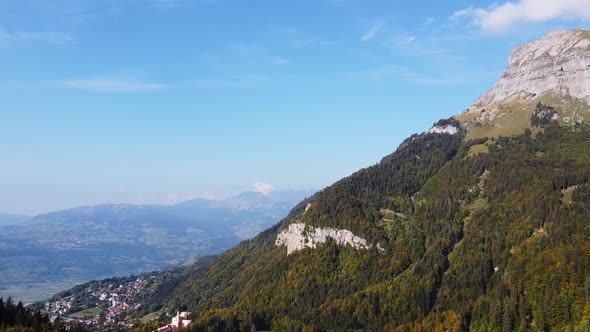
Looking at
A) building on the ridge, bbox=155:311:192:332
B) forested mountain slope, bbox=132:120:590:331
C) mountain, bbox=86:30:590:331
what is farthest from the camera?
building on the ridge, bbox=155:311:192:332

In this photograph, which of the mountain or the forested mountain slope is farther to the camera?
the forested mountain slope

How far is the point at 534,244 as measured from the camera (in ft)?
473

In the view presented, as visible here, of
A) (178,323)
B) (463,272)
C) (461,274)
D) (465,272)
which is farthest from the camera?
(178,323)

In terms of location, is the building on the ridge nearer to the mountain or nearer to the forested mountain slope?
the mountain

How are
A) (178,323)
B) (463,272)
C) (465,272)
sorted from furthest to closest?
(178,323) → (463,272) → (465,272)

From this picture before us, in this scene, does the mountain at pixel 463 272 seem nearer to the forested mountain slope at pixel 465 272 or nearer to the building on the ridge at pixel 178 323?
the forested mountain slope at pixel 465 272

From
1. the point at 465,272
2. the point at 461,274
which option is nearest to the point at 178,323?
the point at 461,274

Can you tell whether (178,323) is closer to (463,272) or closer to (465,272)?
(463,272)

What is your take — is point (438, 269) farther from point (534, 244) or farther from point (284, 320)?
point (284, 320)

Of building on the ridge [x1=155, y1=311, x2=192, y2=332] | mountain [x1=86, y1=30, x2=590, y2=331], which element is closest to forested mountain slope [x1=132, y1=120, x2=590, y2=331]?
mountain [x1=86, y1=30, x2=590, y2=331]

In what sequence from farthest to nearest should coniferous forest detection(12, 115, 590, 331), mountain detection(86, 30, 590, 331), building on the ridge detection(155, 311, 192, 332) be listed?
building on the ridge detection(155, 311, 192, 332), mountain detection(86, 30, 590, 331), coniferous forest detection(12, 115, 590, 331)

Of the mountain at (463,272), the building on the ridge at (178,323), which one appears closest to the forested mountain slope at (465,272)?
the mountain at (463,272)

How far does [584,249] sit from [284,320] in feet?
273

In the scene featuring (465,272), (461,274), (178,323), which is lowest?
(178,323)
